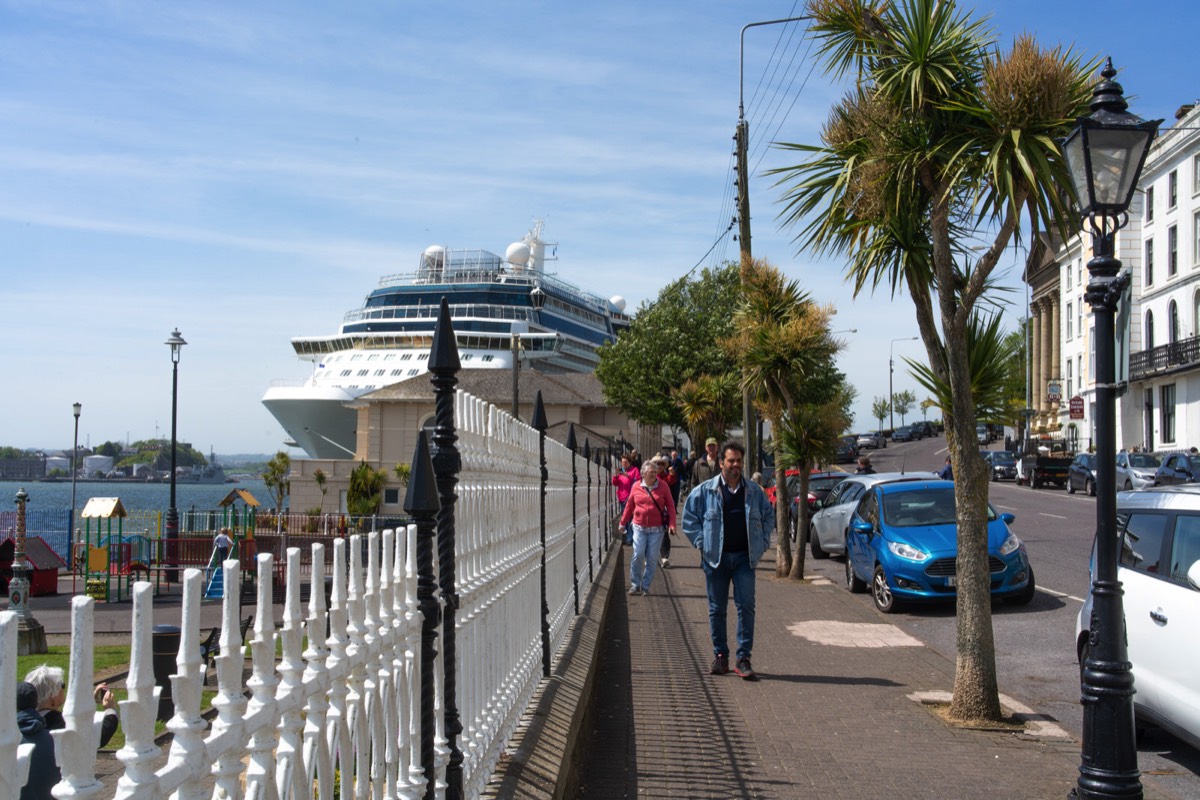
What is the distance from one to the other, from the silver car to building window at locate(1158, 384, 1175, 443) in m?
34.0

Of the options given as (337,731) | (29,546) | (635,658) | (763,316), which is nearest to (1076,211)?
(635,658)

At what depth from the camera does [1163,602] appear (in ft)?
22.0

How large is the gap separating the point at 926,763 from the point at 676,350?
4430cm

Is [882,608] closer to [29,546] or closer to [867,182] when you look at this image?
[867,182]

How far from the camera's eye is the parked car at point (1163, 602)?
6.34 meters

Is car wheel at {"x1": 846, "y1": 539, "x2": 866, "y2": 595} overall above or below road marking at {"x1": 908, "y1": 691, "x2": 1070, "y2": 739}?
above

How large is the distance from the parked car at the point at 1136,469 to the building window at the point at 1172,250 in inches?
550

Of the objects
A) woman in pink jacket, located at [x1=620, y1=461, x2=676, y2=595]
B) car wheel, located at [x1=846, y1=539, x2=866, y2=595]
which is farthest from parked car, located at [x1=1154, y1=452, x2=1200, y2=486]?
woman in pink jacket, located at [x1=620, y1=461, x2=676, y2=595]

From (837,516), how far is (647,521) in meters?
6.18

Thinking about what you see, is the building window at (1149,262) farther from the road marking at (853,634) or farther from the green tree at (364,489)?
the road marking at (853,634)

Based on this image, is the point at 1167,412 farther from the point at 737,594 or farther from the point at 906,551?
the point at 737,594

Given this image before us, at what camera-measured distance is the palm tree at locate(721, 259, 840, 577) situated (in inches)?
637

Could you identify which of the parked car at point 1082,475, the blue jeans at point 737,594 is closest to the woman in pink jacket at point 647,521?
the blue jeans at point 737,594

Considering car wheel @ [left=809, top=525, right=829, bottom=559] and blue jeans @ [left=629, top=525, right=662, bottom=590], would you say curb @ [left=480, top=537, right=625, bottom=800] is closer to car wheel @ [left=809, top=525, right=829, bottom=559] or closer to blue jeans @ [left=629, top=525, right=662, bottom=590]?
blue jeans @ [left=629, top=525, right=662, bottom=590]
